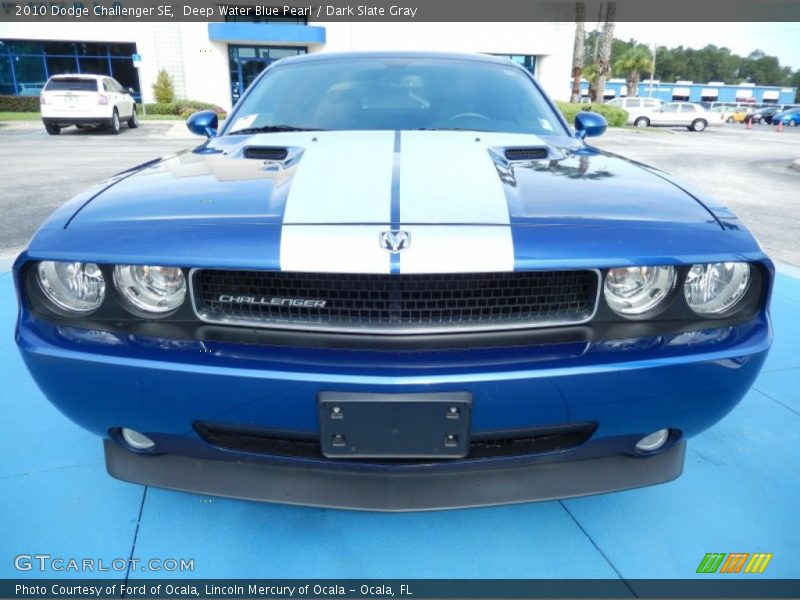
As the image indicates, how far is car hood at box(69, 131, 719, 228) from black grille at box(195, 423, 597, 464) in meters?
0.48

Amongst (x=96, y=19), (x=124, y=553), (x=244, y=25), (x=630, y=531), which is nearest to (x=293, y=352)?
(x=124, y=553)

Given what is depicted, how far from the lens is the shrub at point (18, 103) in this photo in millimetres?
23095

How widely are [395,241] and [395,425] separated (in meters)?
0.39

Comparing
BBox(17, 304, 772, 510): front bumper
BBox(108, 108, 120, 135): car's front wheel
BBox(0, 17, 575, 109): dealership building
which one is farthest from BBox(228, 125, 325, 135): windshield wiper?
BBox(0, 17, 575, 109): dealership building

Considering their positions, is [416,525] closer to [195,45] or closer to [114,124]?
[114,124]

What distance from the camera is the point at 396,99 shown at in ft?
7.69

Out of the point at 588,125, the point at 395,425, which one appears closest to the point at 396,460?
the point at 395,425

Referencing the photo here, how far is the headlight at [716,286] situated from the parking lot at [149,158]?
391cm

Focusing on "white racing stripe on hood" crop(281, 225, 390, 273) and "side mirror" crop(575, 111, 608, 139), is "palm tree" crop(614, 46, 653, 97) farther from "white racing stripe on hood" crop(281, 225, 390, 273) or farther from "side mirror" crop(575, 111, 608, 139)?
"white racing stripe on hood" crop(281, 225, 390, 273)

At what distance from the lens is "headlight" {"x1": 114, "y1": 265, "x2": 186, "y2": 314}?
51.1 inches

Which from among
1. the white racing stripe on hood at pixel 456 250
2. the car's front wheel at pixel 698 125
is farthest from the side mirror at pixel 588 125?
the car's front wheel at pixel 698 125

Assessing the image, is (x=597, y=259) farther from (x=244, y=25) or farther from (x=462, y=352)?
(x=244, y=25)

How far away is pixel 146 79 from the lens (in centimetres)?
2398

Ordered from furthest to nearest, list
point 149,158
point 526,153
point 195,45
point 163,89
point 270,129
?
point 195,45
point 163,89
point 149,158
point 270,129
point 526,153
